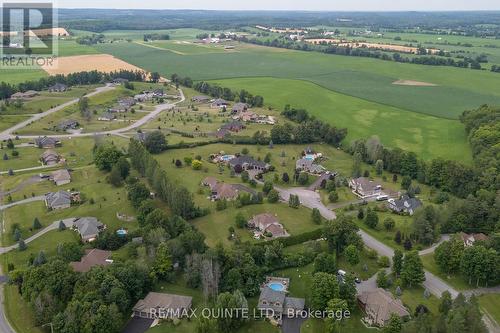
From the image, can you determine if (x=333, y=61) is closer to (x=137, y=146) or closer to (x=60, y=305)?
(x=137, y=146)

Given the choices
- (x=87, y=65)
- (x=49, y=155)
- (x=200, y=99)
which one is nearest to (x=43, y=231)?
(x=49, y=155)

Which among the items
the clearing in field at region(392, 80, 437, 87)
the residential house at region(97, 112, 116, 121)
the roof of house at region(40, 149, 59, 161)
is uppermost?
the clearing in field at region(392, 80, 437, 87)

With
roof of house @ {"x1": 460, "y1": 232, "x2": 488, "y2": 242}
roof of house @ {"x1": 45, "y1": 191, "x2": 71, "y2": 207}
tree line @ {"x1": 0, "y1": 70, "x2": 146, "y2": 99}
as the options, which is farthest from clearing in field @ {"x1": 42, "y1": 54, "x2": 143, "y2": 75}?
roof of house @ {"x1": 460, "y1": 232, "x2": 488, "y2": 242}

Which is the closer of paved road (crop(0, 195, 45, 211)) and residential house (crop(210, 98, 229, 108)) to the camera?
paved road (crop(0, 195, 45, 211))

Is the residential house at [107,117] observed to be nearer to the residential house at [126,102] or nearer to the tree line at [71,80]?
the residential house at [126,102]

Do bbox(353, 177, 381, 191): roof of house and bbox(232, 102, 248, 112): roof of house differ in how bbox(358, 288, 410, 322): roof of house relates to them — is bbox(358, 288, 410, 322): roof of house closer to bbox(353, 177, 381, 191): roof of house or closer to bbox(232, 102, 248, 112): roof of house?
bbox(353, 177, 381, 191): roof of house

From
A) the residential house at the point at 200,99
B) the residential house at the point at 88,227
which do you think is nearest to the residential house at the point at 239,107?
the residential house at the point at 200,99

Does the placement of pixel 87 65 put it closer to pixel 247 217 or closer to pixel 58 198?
pixel 58 198

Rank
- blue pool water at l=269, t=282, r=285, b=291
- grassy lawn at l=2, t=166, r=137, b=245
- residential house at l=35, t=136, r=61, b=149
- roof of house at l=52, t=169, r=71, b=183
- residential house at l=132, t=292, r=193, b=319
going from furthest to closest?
residential house at l=35, t=136, r=61, b=149
roof of house at l=52, t=169, r=71, b=183
grassy lawn at l=2, t=166, r=137, b=245
blue pool water at l=269, t=282, r=285, b=291
residential house at l=132, t=292, r=193, b=319
